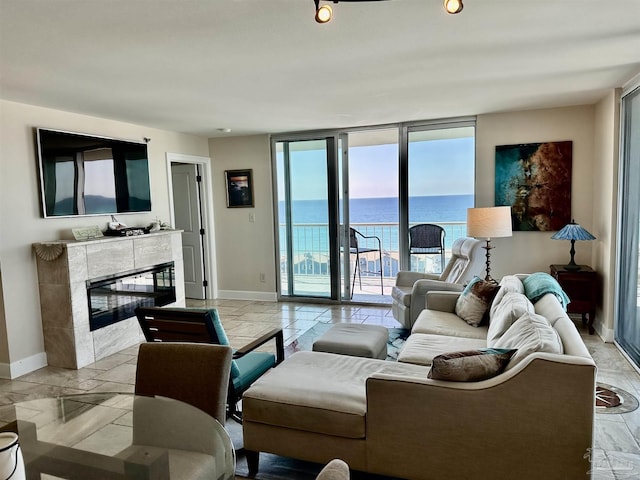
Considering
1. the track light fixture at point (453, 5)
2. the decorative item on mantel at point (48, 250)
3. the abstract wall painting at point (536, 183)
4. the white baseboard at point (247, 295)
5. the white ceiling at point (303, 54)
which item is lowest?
the white baseboard at point (247, 295)

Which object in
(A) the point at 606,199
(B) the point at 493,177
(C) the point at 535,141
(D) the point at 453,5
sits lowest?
(A) the point at 606,199

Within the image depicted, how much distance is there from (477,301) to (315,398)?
1.83 meters

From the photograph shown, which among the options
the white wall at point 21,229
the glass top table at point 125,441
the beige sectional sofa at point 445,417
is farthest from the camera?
the white wall at point 21,229

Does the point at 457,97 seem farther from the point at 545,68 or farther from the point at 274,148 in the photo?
the point at 274,148

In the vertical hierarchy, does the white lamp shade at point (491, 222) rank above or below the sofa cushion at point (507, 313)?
above

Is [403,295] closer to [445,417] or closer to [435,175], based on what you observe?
[435,175]

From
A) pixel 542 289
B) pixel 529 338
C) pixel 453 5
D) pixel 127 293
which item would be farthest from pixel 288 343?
pixel 453 5

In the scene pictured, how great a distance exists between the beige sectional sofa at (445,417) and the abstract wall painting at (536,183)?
2.76m

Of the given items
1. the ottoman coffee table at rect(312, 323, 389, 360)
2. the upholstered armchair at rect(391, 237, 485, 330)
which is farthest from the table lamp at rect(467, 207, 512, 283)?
the ottoman coffee table at rect(312, 323, 389, 360)

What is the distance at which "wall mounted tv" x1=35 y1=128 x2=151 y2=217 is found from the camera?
12.5 feet

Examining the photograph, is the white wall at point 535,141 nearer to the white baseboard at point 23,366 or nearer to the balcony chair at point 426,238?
the balcony chair at point 426,238

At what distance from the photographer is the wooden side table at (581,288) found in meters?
4.13

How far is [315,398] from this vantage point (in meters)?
2.02

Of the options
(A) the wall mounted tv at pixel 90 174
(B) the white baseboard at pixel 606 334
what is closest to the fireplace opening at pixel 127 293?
(A) the wall mounted tv at pixel 90 174
